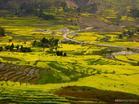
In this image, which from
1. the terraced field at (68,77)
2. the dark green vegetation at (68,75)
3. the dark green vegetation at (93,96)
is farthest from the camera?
the dark green vegetation at (68,75)

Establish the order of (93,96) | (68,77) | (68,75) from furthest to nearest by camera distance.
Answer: (68,75), (68,77), (93,96)

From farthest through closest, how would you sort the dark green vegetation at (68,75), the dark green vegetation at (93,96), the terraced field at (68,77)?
the dark green vegetation at (68,75) → the terraced field at (68,77) → the dark green vegetation at (93,96)

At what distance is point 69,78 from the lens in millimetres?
77938

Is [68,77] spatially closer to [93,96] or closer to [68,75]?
[68,75]

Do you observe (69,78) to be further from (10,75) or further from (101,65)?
(101,65)

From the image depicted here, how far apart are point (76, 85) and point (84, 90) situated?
4087 millimetres

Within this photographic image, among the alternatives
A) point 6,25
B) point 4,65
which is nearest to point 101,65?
point 4,65

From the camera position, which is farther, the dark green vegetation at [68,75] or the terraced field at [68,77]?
the dark green vegetation at [68,75]

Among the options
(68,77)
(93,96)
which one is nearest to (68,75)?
(68,77)

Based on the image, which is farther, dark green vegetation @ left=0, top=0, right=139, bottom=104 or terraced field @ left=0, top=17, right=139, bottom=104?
dark green vegetation @ left=0, top=0, right=139, bottom=104

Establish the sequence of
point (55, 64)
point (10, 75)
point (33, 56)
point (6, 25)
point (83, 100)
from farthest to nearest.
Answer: point (6, 25)
point (33, 56)
point (55, 64)
point (10, 75)
point (83, 100)

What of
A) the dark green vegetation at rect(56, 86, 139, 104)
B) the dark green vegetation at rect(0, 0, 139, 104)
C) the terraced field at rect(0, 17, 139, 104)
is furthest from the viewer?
the dark green vegetation at rect(0, 0, 139, 104)

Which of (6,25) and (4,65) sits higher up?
(4,65)

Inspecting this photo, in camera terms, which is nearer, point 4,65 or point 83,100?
point 83,100
